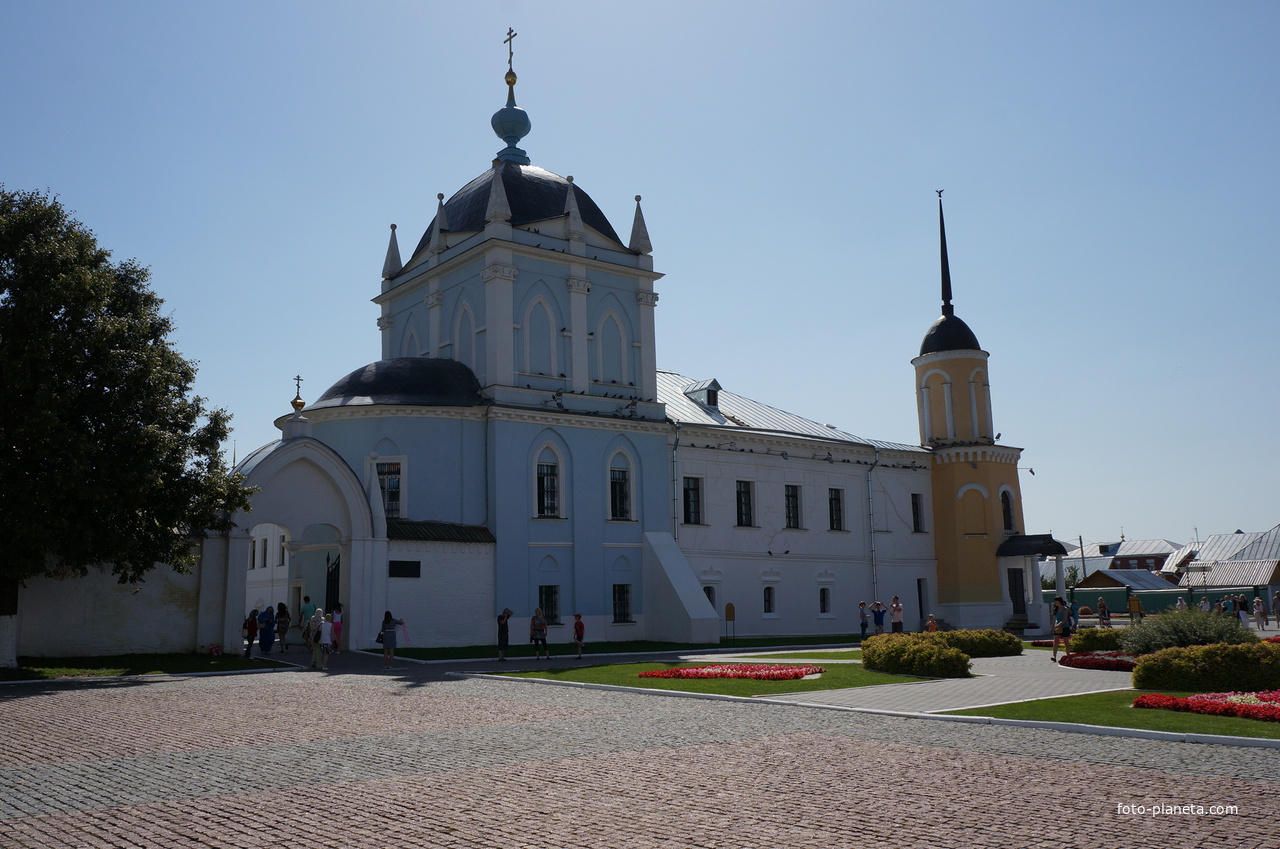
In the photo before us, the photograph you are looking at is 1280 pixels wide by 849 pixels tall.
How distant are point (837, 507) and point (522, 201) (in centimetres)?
1915

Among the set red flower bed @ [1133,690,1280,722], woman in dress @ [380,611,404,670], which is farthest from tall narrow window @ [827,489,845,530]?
red flower bed @ [1133,690,1280,722]

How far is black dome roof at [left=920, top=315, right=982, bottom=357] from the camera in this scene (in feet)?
160

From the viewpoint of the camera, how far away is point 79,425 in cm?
2111

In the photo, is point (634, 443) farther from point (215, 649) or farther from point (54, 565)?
point (54, 565)

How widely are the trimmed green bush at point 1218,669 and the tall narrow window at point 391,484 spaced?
2278 cm

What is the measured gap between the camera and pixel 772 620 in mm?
40219

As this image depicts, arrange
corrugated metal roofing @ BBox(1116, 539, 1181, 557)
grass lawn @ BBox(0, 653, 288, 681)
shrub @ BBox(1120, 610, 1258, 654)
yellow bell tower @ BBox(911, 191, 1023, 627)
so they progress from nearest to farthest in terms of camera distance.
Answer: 1. shrub @ BBox(1120, 610, 1258, 654)
2. grass lawn @ BBox(0, 653, 288, 681)
3. yellow bell tower @ BBox(911, 191, 1023, 627)
4. corrugated metal roofing @ BBox(1116, 539, 1181, 557)

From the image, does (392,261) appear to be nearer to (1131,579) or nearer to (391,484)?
(391,484)

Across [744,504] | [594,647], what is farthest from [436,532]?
[744,504]

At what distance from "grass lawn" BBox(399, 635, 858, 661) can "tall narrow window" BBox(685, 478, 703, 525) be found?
4.90 m

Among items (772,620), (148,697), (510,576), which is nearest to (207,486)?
(148,697)

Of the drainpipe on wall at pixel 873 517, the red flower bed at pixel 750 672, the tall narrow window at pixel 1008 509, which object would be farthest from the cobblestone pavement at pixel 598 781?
the tall narrow window at pixel 1008 509

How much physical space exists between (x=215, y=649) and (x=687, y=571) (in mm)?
16224

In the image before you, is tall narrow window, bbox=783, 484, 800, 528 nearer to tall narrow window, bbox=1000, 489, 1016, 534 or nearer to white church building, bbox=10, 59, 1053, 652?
white church building, bbox=10, 59, 1053, 652
